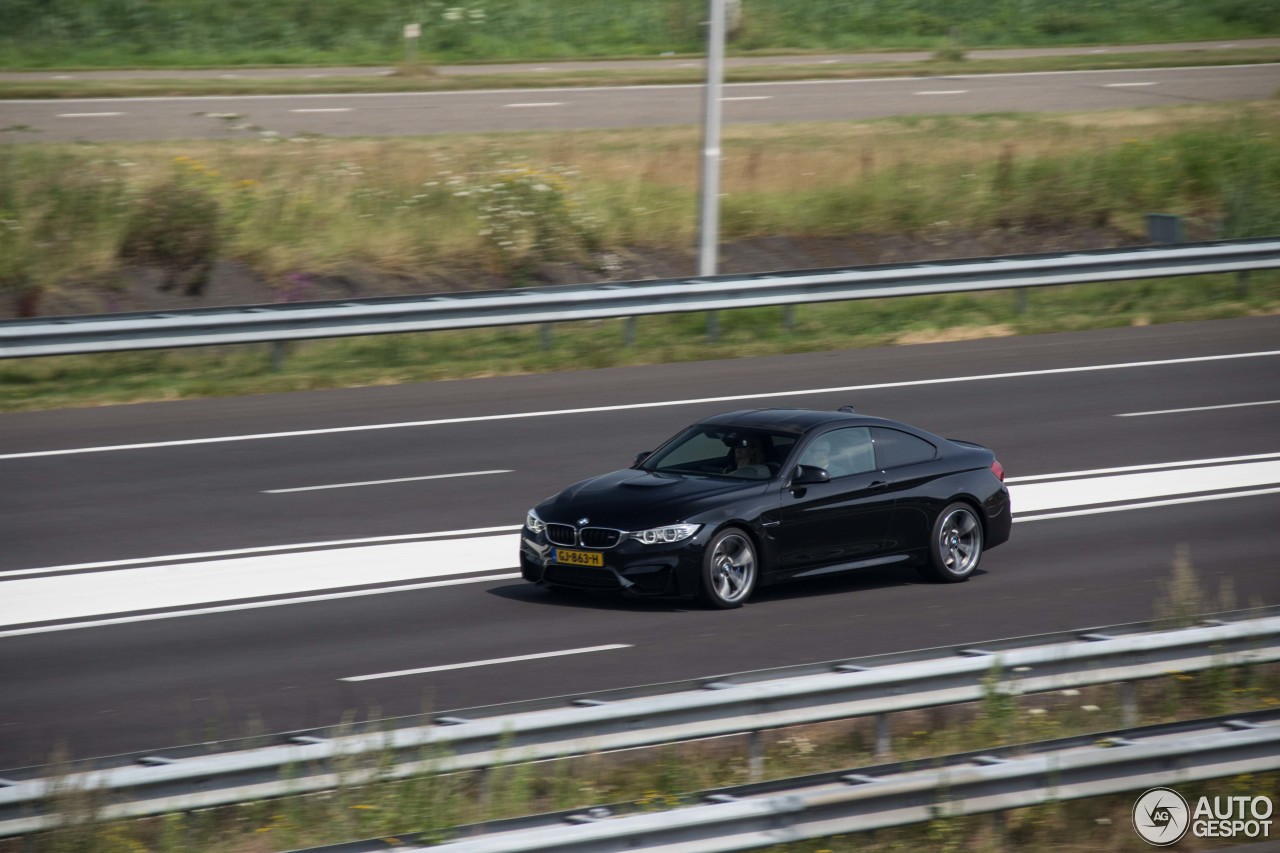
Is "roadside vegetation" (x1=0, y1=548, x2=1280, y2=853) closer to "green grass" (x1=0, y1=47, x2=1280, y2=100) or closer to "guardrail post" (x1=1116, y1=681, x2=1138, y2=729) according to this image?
"guardrail post" (x1=1116, y1=681, x2=1138, y2=729)

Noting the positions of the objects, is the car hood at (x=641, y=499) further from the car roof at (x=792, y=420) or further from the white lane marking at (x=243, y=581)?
the white lane marking at (x=243, y=581)

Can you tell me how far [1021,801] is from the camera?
7.80m

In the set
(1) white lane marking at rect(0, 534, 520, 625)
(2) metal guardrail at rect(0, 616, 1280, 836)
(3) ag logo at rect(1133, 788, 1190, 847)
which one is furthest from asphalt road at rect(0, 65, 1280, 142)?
(3) ag logo at rect(1133, 788, 1190, 847)

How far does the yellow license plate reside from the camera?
12266mm

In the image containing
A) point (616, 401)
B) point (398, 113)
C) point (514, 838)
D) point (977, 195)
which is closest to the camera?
point (514, 838)

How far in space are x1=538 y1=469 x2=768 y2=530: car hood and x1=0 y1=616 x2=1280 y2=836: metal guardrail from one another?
12.1 feet

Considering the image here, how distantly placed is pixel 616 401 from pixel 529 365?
242 cm

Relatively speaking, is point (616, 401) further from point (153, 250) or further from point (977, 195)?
point (977, 195)

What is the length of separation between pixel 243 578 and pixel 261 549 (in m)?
0.89

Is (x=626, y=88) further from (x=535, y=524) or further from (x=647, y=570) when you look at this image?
(x=647, y=570)

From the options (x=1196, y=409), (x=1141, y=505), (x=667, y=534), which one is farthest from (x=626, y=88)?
(x=667, y=534)

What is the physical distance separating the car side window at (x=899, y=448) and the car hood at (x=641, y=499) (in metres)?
1.32

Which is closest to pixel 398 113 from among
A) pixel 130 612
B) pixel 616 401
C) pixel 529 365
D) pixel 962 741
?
pixel 529 365

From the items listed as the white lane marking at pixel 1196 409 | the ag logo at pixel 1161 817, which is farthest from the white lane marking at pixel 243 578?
the white lane marking at pixel 1196 409
